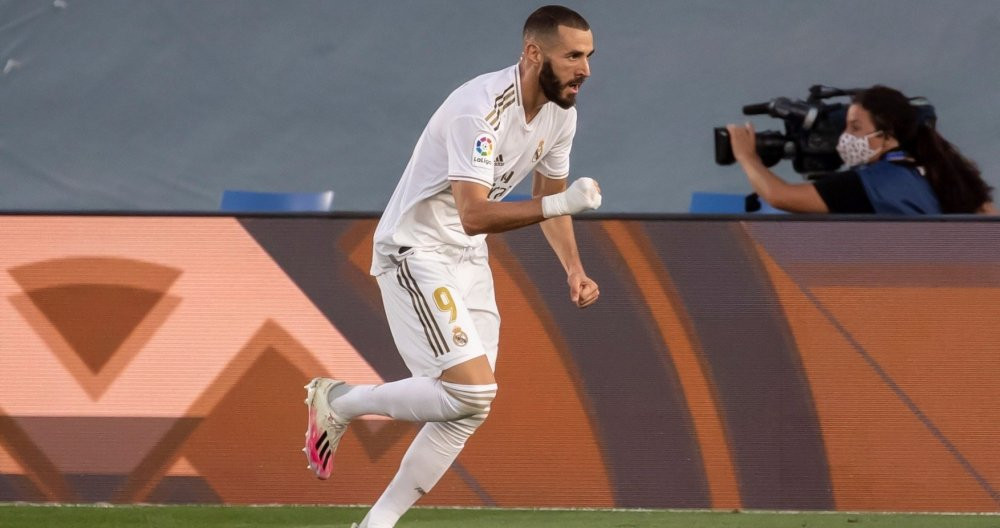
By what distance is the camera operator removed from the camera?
4.95m

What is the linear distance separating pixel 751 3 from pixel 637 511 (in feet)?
14.7

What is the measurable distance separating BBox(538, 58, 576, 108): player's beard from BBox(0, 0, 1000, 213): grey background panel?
4.42 metres

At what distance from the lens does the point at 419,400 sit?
3.83 metres

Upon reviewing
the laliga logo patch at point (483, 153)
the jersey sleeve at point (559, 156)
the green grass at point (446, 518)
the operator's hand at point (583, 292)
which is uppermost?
the laliga logo patch at point (483, 153)

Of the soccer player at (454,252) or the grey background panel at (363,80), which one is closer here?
the soccer player at (454,252)

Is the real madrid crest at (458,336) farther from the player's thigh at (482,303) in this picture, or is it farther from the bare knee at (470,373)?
the player's thigh at (482,303)

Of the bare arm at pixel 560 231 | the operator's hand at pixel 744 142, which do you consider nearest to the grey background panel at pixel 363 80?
the operator's hand at pixel 744 142

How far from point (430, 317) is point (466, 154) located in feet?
1.56

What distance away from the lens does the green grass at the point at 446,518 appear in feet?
14.9

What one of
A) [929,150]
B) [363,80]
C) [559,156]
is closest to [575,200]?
[559,156]

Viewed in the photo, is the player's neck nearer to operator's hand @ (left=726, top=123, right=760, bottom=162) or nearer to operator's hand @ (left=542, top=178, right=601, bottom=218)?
operator's hand @ (left=542, top=178, right=601, bottom=218)

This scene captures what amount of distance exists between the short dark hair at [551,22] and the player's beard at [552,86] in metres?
0.08

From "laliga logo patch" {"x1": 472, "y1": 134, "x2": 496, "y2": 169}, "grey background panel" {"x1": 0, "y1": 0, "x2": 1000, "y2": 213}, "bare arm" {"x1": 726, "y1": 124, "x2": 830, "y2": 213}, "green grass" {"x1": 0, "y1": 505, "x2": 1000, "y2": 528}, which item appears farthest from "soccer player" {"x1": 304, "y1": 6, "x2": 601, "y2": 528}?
"grey background panel" {"x1": 0, "y1": 0, "x2": 1000, "y2": 213}

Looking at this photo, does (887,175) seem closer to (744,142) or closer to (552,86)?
(744,142)
